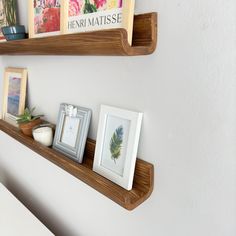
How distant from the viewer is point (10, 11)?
1.13 m

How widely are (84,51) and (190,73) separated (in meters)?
0.31

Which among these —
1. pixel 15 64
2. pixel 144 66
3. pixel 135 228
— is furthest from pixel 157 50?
pixel 15 64

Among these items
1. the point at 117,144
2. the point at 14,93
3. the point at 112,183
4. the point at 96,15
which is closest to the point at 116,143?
the point at 117,144

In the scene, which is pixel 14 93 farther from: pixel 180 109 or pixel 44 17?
pixel 180 109

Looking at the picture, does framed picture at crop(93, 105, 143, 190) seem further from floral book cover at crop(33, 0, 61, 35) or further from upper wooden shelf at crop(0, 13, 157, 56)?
floral book cover at crop(33, 0, 61, 35)

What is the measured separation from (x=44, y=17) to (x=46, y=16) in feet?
0.05

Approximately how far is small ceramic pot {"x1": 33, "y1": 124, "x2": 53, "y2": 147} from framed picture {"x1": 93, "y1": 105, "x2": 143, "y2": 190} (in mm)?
290

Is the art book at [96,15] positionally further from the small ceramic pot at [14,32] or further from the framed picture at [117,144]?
the small ceramic pot at [14,32]

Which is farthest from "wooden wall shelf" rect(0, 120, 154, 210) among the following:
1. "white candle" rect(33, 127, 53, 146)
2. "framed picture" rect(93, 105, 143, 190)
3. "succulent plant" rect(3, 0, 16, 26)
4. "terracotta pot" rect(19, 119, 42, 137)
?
"succulent plant" rect(3, 0, 16, 26)

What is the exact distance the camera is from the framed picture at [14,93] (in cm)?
118

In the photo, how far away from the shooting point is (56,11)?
0.87 meters

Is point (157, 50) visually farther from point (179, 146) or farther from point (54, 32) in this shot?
point (54, 32)

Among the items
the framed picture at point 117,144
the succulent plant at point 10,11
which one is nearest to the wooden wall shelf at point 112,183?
the framed picture at point 117,144

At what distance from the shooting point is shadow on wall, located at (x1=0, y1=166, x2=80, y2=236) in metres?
1.12
